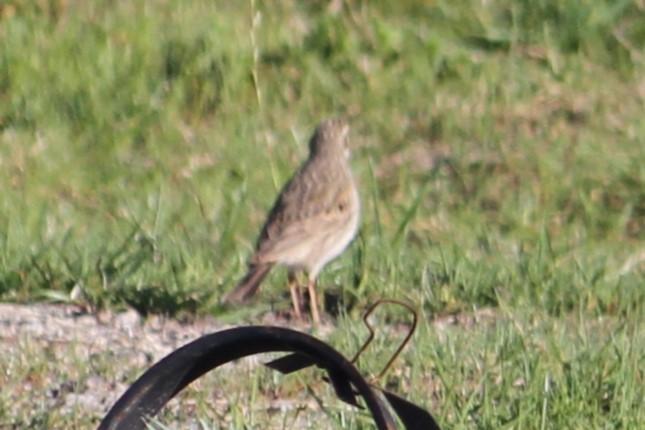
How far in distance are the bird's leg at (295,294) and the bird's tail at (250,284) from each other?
0.14 metres

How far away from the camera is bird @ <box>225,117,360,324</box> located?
21.8ft

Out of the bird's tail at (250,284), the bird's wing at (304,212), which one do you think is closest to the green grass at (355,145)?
the bird's tail at (250,284)

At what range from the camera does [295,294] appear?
6.65 metres

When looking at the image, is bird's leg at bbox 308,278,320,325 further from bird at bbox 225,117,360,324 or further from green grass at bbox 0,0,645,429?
green grass at bbox 0,0,645,429

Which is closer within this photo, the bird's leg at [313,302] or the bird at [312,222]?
the bird's leg at [313,302]

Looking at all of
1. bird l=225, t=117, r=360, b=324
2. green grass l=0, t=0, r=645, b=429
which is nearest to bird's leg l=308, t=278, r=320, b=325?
bird l=225, t=117, r=360, b=324

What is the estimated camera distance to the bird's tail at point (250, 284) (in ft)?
20.7

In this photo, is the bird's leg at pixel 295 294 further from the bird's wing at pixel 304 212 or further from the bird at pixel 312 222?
the bird's wing at pixel 304 212

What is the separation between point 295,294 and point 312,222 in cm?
71

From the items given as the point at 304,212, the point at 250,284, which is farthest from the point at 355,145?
the point at 250,284

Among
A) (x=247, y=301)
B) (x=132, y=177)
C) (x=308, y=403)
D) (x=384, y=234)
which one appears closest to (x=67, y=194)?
(x=132, y=177)

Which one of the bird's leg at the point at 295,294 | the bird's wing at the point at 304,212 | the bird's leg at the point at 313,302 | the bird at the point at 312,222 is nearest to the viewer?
the bird's leg at the point at 313,302

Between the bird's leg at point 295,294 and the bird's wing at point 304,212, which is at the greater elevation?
the bird's wing at point 304,212

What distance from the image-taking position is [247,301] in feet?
20.9
